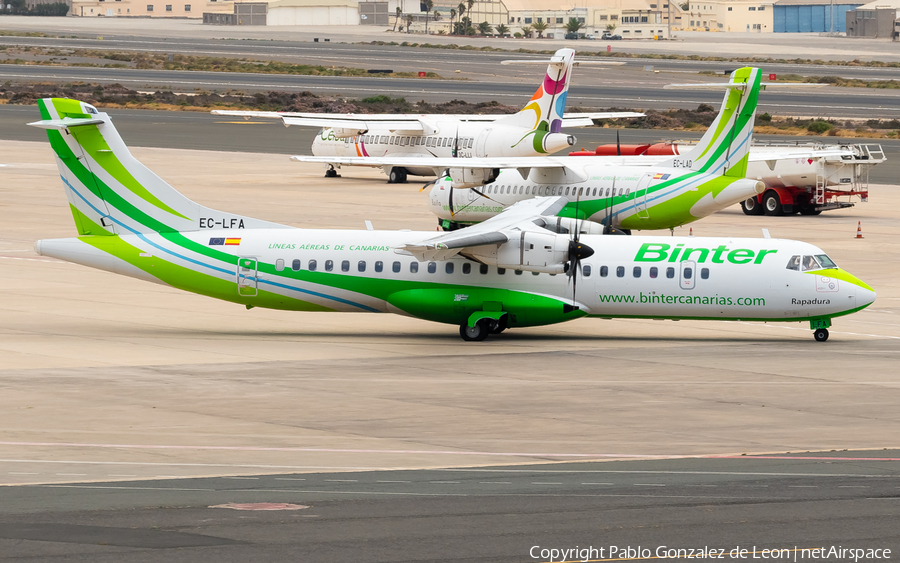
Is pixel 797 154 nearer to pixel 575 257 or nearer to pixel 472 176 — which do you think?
pixel 472 176

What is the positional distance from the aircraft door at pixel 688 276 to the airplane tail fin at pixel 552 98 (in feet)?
75.5

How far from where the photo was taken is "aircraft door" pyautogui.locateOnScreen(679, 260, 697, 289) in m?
29.8

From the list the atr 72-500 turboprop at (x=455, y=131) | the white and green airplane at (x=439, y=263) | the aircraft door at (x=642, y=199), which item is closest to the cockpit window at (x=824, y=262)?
the white and green airplane at (x=439, y=263)

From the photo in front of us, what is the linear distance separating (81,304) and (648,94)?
101634mm

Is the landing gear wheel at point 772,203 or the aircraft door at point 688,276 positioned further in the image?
the landing gear wheel at point 772,203

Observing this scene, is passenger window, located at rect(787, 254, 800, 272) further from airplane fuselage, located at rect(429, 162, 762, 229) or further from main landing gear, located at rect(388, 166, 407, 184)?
main landing gear, located at rect(388, 166, 407, 184)

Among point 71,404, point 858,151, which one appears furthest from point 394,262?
point 858,151

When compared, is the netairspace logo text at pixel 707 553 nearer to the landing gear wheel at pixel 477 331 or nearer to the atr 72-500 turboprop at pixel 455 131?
the landing gear wheel at pixel 477 331

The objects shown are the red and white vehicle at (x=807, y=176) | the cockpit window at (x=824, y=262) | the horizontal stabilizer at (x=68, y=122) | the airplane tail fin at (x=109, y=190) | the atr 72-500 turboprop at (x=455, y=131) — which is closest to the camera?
the cockpit window at (x=824, y=262)

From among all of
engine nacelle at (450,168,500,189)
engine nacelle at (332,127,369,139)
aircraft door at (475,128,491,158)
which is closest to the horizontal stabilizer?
engine nacelle at (450,168,500,189)

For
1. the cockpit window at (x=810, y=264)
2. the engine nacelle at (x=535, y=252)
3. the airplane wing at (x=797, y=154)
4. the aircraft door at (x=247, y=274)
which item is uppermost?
the airplane wing at (x=797, y=154)

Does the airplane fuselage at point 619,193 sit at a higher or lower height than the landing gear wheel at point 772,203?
Answer: higher

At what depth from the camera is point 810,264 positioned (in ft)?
98.3

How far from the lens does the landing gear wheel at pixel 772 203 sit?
56969 millimetres
